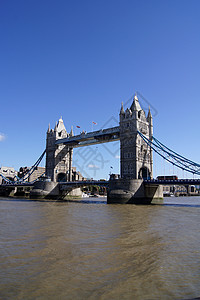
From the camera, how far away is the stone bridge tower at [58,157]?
7219 cm

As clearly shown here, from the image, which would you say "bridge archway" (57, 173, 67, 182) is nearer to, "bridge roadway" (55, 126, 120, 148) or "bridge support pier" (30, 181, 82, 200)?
"bridge roadway" (55, 126, 120, 148)

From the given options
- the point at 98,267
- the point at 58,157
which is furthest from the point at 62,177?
the point at 98,267

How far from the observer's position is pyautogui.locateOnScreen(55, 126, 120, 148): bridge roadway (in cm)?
5754

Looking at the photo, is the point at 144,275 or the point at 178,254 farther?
the point at 178,254

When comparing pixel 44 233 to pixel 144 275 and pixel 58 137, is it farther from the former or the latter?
pixel 58 137

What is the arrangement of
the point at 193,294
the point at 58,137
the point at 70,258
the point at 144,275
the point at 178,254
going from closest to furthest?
1. the point at 193,294
2. the point at 144,275
3. the point at 70,258
4. the point at 178,254
5. the point at 58,137

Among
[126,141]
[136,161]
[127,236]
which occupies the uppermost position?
[126,141]

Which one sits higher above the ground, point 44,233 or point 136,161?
point 136,161

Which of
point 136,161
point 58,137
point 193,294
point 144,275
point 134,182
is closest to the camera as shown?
point 193,294

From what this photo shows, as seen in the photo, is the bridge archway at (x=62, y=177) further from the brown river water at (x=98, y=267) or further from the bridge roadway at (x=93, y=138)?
the brown river water at (x=98, y=267)

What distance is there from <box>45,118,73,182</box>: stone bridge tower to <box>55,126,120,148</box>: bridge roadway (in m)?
2.65

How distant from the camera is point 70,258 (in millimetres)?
7852

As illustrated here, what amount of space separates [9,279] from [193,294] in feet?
14.8

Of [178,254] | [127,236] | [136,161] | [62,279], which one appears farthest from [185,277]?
[136,161]
